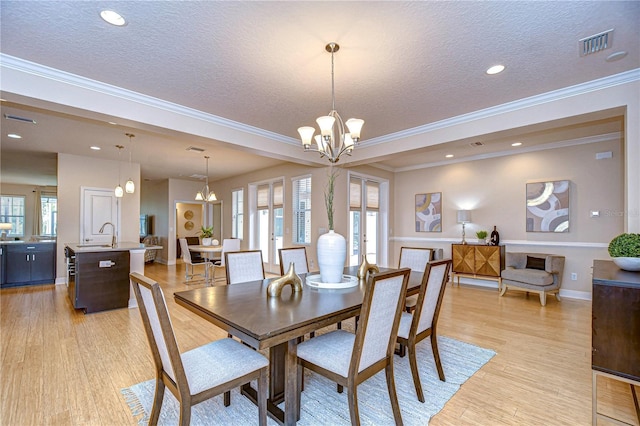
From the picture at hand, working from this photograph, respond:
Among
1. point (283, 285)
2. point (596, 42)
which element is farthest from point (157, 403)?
point (596, 42)

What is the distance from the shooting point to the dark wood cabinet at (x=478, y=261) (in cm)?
533

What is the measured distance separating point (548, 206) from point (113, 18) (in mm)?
6403

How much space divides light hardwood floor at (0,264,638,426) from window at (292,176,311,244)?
2920 mm

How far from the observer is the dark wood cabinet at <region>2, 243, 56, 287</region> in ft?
18.5

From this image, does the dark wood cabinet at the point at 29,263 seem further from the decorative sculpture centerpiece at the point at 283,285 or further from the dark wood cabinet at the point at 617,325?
the dark wood cabinet at the point at 617,325

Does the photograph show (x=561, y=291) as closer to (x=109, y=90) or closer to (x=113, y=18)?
(x=113, y=18)

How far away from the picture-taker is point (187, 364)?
5.32ft

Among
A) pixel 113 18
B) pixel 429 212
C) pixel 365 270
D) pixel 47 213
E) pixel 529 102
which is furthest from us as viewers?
pixel 47 213

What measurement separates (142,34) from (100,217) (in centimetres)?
567

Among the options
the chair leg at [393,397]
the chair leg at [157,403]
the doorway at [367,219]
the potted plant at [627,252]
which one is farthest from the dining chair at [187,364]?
the doorway at [367,219]

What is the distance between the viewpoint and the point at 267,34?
2.12 metres

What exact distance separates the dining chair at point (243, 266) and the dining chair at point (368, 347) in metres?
1.17

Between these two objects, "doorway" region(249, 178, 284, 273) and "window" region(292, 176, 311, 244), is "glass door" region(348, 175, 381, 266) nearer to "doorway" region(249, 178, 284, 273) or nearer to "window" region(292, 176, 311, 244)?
"window" region(292, 176, 311, 244)

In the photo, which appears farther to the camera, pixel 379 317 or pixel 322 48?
pixel 322 48
